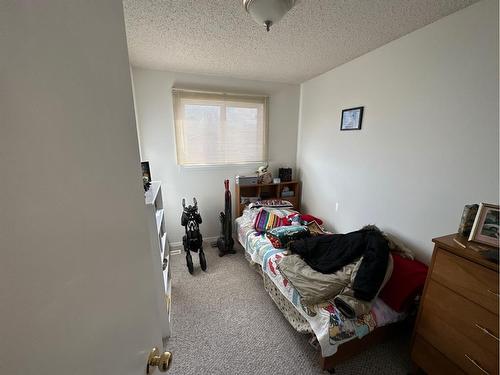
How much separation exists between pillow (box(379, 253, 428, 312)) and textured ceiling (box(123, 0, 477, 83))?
1.89 m

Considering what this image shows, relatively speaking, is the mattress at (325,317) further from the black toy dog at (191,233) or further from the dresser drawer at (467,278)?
the black toy dog at (191,233)

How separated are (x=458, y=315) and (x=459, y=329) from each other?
77 millimetres

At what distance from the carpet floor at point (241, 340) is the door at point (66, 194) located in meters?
1.15

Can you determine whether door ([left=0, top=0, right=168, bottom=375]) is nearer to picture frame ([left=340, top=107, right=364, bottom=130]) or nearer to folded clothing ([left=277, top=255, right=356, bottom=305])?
folded clothing ([left=277, top=255, right=356, bottom=305])

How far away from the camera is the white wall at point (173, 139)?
102 inches

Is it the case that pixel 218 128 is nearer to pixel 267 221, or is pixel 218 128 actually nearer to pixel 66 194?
pixel 267 221

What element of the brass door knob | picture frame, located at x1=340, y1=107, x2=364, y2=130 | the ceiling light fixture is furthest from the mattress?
the ceiling light fixture

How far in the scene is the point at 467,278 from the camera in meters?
1.06

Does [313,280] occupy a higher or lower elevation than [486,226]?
lower

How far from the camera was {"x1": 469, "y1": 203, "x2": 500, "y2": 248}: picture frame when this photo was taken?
3.63 feet

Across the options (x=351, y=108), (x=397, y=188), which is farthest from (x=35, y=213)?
(x=351, y=108)

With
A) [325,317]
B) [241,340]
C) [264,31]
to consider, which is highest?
[264,31]

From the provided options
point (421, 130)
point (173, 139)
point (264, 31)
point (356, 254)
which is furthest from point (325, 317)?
point (173, 139)

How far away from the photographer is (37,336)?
287 mm
